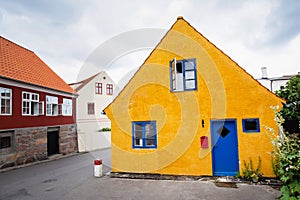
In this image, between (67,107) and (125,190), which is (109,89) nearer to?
(67,107)

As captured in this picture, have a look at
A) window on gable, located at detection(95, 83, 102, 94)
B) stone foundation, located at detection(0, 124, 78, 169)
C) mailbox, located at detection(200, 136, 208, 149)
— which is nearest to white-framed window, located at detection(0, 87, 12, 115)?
stone foundation, located at detection(0, 124, 78, 169)

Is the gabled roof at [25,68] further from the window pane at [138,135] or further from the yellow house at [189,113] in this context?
the window pane at [138,135]

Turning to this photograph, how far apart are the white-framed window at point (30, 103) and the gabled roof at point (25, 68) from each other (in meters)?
0.92

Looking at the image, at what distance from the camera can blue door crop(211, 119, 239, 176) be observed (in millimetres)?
7211

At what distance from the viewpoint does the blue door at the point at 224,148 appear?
7211 millimetres

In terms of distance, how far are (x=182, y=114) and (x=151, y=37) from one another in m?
4.73

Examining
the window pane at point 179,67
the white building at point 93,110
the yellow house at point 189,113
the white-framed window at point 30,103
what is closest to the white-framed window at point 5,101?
the white-framed window at point 30,103

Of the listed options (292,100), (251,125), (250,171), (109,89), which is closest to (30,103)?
(109,89)

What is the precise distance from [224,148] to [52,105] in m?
14.7

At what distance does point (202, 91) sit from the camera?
7.63 meters

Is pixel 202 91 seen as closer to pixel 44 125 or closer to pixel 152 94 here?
pixel 152 94

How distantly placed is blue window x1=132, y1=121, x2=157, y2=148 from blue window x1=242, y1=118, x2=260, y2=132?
11.5ft

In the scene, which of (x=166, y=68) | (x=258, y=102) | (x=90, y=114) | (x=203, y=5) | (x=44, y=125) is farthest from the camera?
(x=90, y=114)

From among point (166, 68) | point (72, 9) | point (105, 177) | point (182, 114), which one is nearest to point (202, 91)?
point (182, 114)
